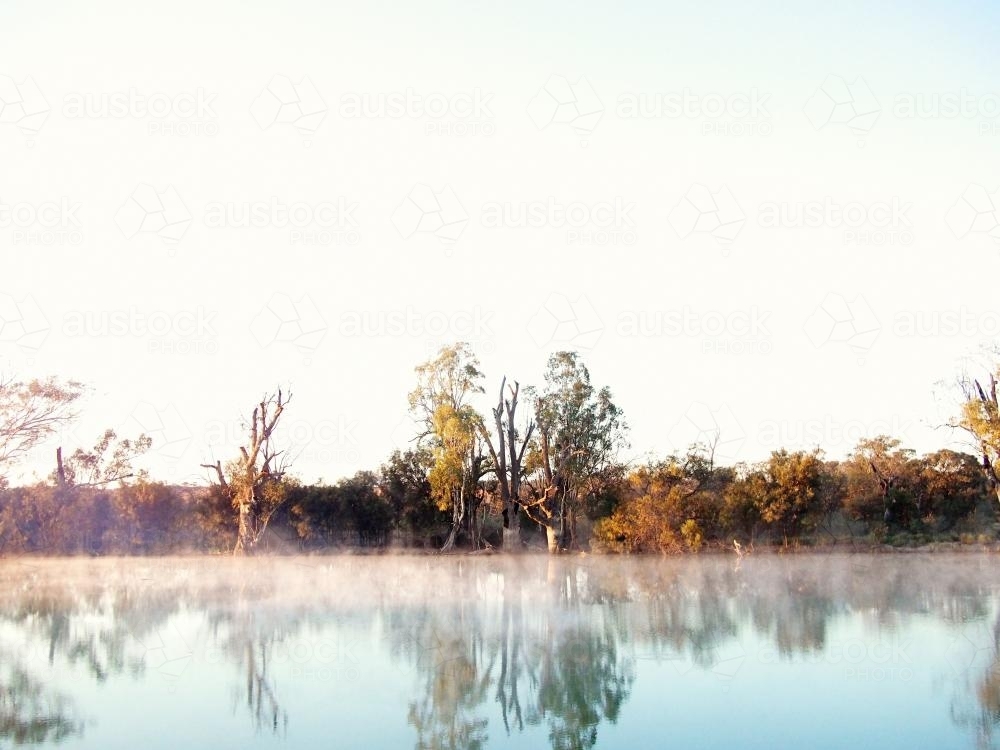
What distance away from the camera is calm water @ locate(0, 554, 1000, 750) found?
7988 millimetres

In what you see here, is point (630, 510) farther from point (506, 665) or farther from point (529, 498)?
point (506, 665)

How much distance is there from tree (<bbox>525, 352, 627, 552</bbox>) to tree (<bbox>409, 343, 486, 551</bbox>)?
2485 mm

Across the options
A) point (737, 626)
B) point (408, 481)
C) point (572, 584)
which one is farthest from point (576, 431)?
point (737, 626)

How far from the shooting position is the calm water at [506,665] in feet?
26.2

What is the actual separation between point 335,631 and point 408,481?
2453 centimetres

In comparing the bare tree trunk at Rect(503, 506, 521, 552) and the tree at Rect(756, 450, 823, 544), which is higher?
the tree at Rect(756, 450, 823, 544)

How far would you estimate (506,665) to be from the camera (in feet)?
35.1

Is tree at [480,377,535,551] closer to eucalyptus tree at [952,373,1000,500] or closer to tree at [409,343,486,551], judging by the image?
tree at [409,343,486,551]

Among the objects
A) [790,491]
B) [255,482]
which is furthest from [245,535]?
[790,491]

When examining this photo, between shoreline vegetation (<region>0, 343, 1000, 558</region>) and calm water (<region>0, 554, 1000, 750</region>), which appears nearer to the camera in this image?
calm water (<region>0, 554, 1000, 750</region>)

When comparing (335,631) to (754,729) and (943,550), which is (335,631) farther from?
(943,550)

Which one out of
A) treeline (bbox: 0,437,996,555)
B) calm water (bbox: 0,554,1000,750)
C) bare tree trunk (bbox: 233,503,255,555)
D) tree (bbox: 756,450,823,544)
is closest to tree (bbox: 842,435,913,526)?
treeline (bbox: 0,437,996,555)

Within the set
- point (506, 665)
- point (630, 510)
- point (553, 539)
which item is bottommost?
point (506, 665)

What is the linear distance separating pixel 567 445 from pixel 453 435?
4823 mm
